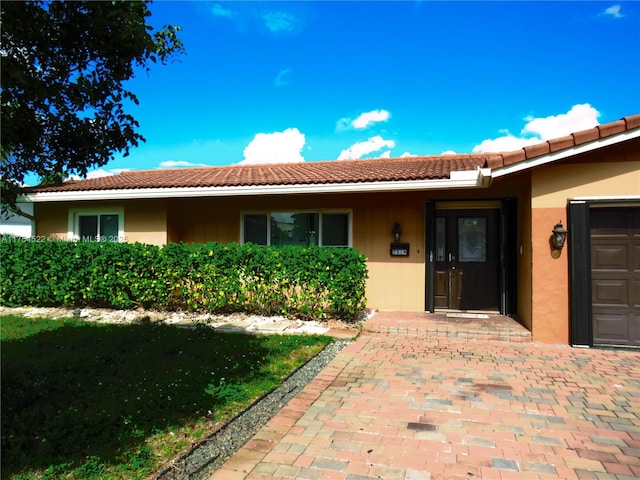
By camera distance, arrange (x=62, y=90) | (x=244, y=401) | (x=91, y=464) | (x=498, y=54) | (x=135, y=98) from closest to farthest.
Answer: (x=91, y=464)
(x=62, y=90)
(x=135, y=98)
(x=244, y=401)
(x=498, y=54)

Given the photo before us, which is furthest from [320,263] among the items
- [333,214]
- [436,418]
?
[436,418]

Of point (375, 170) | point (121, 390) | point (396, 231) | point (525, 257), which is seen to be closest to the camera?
point (121, 390)

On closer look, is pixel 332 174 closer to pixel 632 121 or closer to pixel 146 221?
pixel 146 221

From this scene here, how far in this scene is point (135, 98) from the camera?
346cm

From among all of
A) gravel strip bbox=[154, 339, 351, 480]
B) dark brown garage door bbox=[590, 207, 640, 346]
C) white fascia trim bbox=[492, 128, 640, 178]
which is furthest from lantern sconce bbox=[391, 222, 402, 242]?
gravel strip bbox=[154, 339, 351, 480]

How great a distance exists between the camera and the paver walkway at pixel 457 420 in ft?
8.81

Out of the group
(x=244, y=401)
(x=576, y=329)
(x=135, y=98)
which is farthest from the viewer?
(x=576, y=329)

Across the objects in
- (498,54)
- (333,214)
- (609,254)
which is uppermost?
(498,54)

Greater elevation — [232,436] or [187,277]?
[187,277]

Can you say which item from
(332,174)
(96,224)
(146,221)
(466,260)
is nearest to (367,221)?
(332,174)

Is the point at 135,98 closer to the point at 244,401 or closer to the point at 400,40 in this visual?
the point at 244,401

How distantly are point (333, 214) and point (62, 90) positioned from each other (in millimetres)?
6105

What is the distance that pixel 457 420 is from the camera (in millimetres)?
3422

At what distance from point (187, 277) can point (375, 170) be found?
4.73 metres
